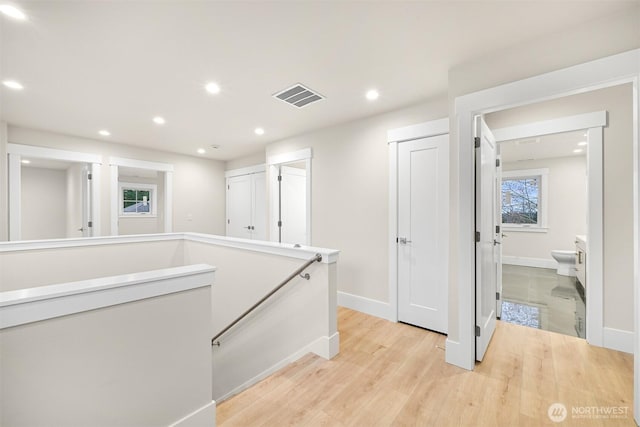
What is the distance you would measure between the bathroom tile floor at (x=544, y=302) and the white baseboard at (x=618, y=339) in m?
0.28

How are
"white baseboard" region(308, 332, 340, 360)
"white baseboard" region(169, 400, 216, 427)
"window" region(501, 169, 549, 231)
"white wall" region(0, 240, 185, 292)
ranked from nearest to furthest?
"white baseboard" region(169, 400, 216, 427) < "white baseboard" region(308, 332, 340, 360) < "white wall" region(0, 240, 185, 292) < "window" region(501, 169, 549, 231)

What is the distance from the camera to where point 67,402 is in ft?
3.75

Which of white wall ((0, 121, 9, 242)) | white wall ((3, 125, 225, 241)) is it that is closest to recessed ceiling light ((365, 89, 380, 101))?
white wall ((3, 125, 225, 241))

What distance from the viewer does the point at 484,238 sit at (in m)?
2.35

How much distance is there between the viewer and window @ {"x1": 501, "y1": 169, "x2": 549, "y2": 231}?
5977mm

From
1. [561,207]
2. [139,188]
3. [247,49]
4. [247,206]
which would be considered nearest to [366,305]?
[247,49]

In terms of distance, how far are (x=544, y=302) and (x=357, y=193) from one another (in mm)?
3099

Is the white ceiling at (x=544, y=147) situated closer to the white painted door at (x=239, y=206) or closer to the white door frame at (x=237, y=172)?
the white door frame at (x=237, y=172)

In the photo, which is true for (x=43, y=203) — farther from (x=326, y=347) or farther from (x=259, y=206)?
(x=326, y=347)

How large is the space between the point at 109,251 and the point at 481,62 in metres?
4.59

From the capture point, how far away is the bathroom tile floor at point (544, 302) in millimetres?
3016

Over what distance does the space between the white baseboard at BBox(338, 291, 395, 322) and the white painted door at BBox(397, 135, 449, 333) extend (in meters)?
0.17

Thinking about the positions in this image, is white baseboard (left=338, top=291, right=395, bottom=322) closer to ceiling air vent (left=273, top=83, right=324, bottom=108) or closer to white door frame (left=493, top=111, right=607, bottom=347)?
white door frame (left=493, top=111, right=607, bottom=347)

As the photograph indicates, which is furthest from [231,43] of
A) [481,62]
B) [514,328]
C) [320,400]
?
[514,328]
